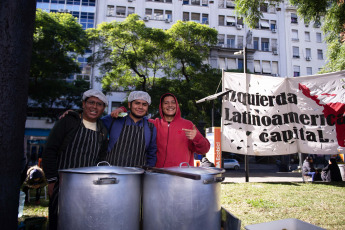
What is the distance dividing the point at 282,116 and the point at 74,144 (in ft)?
19.9

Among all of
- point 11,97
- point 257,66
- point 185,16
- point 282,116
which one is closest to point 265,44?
point 257,66

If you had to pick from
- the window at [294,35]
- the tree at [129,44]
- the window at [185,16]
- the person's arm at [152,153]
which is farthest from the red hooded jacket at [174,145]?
the window at [294,35]

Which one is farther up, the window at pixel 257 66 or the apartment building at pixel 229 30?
the apartment building at pixel 229 30

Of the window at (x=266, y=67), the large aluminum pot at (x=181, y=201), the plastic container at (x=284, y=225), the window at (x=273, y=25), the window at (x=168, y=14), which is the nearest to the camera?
the large aluminum pot at (x=181, y=201)

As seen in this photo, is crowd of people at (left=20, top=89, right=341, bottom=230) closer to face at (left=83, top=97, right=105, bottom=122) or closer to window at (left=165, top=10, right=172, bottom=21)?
face at (left=83, top=97, right=105, bottom=122)

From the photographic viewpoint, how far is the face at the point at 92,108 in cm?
253

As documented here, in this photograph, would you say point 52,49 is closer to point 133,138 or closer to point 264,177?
point 264,177

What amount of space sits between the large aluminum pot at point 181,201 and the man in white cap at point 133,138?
0.79m

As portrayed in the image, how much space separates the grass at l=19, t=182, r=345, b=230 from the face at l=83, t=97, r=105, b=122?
284 cm

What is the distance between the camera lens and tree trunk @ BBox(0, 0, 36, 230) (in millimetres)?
1481

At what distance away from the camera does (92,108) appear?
8.32ft

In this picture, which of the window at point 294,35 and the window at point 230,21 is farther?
the window at point 294,35

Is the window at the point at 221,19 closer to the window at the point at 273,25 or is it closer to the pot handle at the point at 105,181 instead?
the window at the point at 273,25

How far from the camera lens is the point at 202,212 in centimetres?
162
